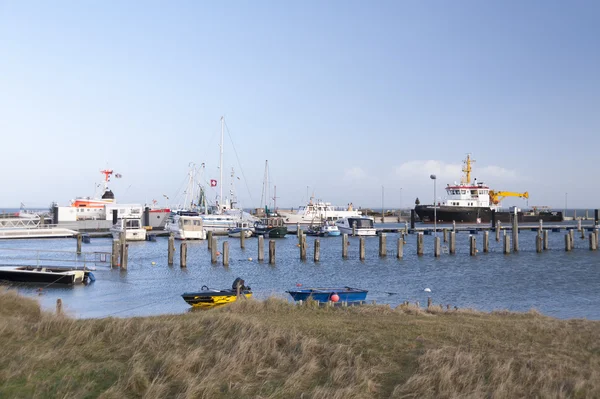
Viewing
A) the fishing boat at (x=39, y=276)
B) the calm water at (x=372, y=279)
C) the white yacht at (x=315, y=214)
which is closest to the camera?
the calm water at (x=372, y=279)

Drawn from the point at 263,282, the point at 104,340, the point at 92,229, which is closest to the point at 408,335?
the point at 104,340

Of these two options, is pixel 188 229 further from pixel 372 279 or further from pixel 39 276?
pixel 39 276

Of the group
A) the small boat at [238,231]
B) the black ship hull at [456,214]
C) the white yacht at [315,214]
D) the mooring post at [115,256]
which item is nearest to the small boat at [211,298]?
the mooring post at [115,256]

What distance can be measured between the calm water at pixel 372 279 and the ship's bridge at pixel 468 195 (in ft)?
140

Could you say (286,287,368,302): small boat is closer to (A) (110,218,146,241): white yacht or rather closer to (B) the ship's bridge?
(A) (110,218,146,241): white yacht

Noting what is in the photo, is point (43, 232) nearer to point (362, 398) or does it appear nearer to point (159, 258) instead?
point (159, 258)

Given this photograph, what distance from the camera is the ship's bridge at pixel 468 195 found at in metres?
97.8

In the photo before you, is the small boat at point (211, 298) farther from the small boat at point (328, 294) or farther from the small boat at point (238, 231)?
the small boat at point (238, 231)

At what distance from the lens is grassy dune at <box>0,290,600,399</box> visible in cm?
922

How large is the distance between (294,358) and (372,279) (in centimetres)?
2512

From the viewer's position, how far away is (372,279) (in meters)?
35.2

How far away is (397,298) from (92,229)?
5588cm

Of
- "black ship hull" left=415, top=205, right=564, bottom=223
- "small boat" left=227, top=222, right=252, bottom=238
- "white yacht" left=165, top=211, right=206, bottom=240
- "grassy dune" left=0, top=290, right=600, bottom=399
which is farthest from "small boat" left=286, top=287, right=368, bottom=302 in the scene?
"black ship hull" left=415, top=205, right=564, bottom=223

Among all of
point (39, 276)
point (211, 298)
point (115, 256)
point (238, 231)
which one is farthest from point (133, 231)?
point (211, 298)
